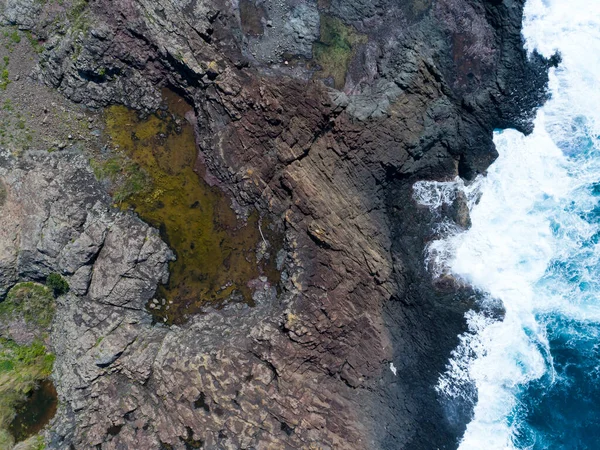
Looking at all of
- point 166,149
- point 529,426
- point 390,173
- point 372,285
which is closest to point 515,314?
point 529,426

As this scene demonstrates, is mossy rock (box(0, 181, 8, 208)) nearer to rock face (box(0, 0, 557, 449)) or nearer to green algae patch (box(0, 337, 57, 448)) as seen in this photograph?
rock face (box(0, 0, 557, 449))

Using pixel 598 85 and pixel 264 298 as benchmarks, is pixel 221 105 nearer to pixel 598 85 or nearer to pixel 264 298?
pixel 264 298

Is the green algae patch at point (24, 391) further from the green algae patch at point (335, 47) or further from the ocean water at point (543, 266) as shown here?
the green algae patch at point (335, 47)

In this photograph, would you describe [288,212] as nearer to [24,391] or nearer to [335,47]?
[335,47]

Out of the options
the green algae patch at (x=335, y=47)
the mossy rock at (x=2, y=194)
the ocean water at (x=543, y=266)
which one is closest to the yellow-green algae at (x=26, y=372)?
the mossy rock at (x=2, y=194)

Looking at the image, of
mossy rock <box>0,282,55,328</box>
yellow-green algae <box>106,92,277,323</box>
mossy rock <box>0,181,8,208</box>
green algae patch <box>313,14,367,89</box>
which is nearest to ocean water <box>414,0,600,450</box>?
green algae patch <box>313,14,367,89</box>

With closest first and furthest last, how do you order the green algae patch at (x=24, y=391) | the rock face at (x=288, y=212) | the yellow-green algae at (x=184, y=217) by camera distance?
the green algae patch at (x=24, y=391)
the rock face at (x=288, y=212)
the yellow-green algae at (x=184, y=217)
